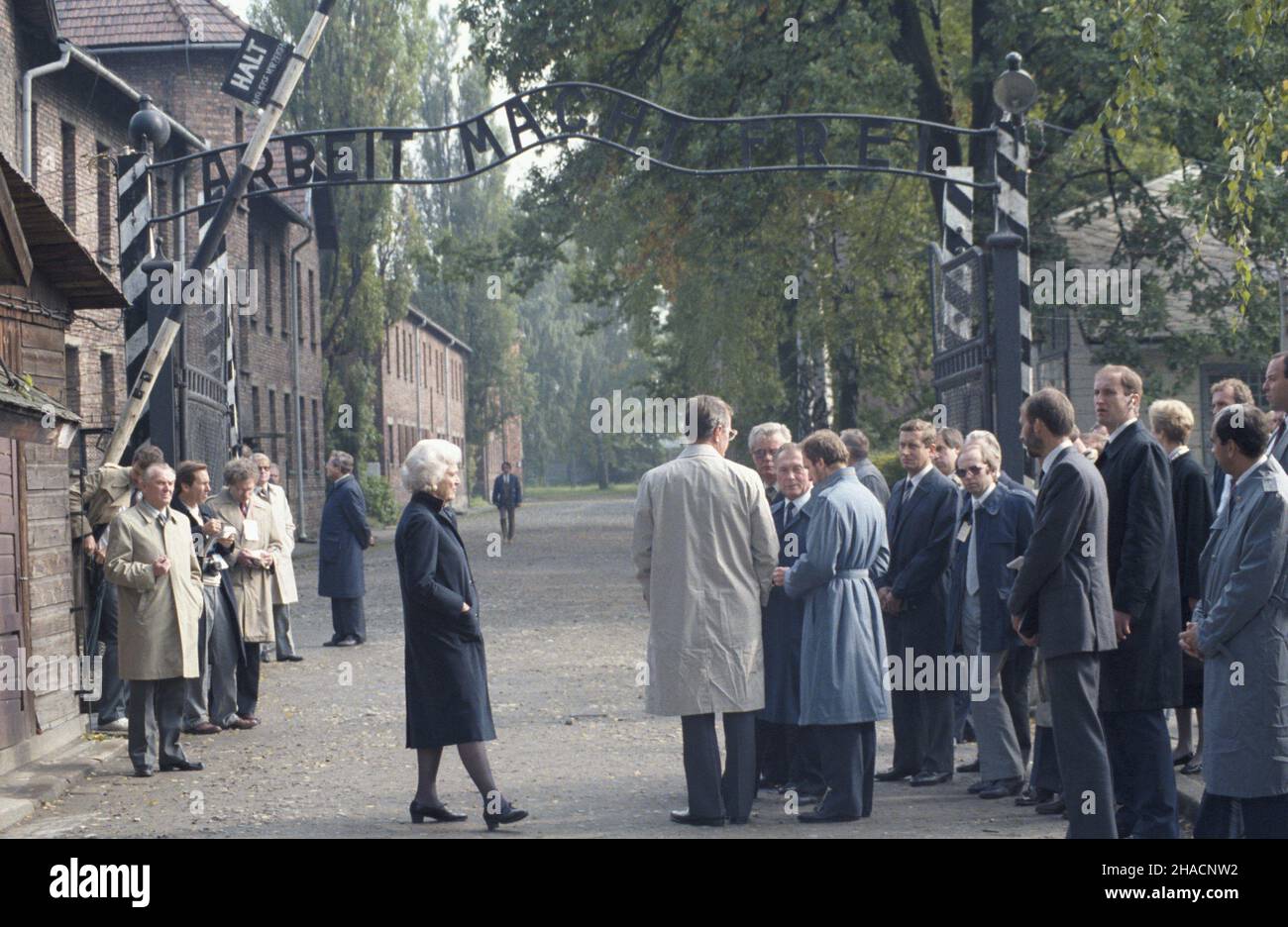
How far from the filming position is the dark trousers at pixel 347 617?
18109mm

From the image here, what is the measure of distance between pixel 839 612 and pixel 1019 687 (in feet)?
4.42

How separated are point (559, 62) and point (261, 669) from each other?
10.6 m

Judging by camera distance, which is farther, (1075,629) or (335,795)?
(335,795)

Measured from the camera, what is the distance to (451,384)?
78.2 m

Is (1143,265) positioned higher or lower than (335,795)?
higher

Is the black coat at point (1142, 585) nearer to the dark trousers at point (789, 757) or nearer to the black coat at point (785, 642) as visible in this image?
the black coat at point (785, 642)

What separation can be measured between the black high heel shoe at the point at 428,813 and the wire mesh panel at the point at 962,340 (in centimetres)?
511

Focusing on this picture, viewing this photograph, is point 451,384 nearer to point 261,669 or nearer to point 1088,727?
point 261,669

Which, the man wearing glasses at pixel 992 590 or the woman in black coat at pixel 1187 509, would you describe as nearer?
the woman in black coat at pixel 1187 509

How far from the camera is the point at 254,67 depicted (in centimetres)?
1449

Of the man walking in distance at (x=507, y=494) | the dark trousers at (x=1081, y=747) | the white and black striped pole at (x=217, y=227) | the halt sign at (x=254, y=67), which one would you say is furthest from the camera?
the man walking in distance at (x=507, y=494)

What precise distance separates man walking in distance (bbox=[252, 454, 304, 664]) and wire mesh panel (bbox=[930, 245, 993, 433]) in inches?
239

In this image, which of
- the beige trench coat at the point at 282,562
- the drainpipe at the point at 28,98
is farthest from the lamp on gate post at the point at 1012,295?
the drainpipe at the point at 28,98

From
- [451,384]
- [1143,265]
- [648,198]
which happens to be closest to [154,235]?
[648,198]
